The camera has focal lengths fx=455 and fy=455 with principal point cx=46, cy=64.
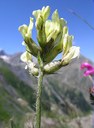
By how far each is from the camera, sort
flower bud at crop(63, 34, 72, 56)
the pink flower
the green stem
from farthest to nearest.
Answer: the pink flower
flower bud at crop(63, 34, 72, 56)
the green stem

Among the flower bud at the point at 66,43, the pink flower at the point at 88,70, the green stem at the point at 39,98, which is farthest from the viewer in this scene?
the pink flower at the point at 88,70

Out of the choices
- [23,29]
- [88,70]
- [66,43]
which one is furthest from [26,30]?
[88,70]

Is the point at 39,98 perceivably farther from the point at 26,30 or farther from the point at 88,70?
the point at 88,70

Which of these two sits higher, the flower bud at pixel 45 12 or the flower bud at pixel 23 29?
the flower bud at pixel 45 12

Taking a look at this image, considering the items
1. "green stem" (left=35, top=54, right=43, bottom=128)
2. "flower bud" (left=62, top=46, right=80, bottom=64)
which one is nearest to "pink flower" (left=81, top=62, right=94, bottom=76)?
"flower bud" (left=62, top=46, right=80, bottom=64)

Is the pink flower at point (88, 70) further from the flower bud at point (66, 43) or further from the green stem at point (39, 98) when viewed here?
the green stem at point (39, 98)

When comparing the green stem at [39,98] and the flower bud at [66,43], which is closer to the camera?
the green stem at [39,98]

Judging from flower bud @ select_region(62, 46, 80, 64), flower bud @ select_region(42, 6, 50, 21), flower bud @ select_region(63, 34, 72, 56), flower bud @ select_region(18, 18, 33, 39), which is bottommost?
flower bud @ select_region(62, 46, 80, 64)

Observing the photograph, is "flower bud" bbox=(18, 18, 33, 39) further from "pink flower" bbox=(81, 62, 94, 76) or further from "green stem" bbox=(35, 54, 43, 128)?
"pink flower" bbox=(81, 62, 94, 76)

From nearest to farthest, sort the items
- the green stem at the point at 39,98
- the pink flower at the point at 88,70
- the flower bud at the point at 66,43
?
1. the green stem at the point at 39,98
2. the flower bud at the point at 66,43
3. the pink flower at the point at 88,70

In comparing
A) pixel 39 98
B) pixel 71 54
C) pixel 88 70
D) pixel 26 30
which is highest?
pixel 88 70

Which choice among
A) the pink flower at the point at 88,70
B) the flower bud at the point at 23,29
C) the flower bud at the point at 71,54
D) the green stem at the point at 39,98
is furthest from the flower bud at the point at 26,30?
the pink flower at the point at 88,70
